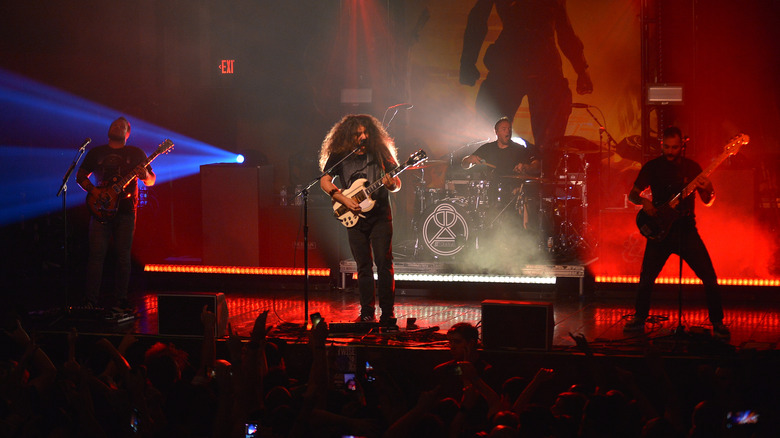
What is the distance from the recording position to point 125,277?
760cm

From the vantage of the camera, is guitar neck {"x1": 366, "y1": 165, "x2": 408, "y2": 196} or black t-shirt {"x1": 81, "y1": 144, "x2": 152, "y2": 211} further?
black t-shirt {"x1": 81, "y1": 144, "x2": 152, "y2": 211}

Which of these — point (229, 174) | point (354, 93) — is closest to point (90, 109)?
point (229, 174)

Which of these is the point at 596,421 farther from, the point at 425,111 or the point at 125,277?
A: the point at 425,111

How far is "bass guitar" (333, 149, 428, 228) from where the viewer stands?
6520mm

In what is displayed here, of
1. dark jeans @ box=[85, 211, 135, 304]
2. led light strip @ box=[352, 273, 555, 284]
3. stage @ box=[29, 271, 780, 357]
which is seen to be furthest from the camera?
led light strip @ box=[352, 273, 555, 284]

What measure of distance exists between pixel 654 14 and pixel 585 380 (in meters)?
5.93

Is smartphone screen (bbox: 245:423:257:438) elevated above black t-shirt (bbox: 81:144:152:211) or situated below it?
below

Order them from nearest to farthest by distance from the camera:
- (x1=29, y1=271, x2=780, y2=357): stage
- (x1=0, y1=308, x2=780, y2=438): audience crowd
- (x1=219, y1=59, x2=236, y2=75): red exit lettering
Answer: (x1=0, y1=308, x2=780, y2=438): audience crowd, (x1=29, y1=271, x2=780, y2=357): stage, (x1=219, y1=59, x2=236, y2=75): red exit lettering

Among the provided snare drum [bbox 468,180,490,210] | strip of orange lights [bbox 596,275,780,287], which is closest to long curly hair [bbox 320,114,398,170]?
snare drum [bbox 468,180,490,210]

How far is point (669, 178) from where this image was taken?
650 centimetres

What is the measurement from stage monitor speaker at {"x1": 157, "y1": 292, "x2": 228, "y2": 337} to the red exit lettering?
686cm

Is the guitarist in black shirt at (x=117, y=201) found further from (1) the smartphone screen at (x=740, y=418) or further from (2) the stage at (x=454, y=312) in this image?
(1) the smartphone screen at (x=740, y=418)

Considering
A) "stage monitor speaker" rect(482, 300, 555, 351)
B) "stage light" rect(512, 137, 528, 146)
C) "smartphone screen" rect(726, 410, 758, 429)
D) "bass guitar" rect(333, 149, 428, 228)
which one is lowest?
"smartphone screen" rect(726, 410, 758, 429)

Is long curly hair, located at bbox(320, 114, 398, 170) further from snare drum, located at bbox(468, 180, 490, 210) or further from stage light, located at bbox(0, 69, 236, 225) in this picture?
stage light, located at bbox(0, 69, 236, 225)
